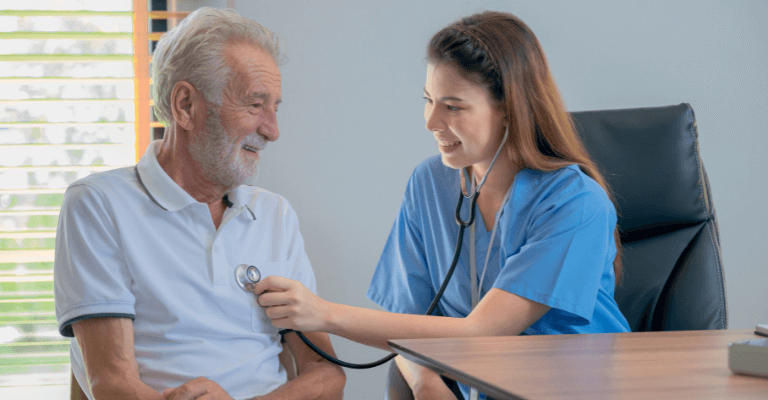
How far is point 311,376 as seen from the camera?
3.74 ft

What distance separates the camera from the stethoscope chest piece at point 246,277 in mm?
1114

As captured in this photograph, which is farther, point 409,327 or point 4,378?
point 4,378

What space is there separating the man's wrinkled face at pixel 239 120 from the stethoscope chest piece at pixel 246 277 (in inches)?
6.6

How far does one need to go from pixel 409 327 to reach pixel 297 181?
2.90ft

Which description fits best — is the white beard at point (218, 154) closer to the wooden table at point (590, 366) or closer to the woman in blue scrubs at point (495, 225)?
the woman in blue scrubs at point (495, 225)

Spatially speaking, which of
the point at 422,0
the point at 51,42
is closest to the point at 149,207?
the point at 51,42

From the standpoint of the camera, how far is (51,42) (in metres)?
1.72

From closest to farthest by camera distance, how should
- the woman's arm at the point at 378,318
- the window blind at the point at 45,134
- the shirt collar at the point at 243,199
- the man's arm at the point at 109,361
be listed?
the man's arm at the point at 109,361 < the woman's arm at the point at 378,318 < the shirt collar at the point at 243,199 < the window blind at the point at 45,134

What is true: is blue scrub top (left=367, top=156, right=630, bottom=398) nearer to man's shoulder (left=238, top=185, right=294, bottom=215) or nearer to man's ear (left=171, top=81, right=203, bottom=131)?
man's shoulder (left=238, top=185, right=294, bottom=215)

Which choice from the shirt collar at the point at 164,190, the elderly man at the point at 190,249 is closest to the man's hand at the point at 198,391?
the elderly man at the point at 190,249

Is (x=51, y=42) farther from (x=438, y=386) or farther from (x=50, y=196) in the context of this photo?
(x=438, y=386)

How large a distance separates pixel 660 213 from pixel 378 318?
72cm

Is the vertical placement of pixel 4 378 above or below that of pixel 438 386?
below

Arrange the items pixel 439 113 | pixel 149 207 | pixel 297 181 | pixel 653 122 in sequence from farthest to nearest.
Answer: pixel 297 181
pixel 653 122
pixel 439 113
pixel 149 207
